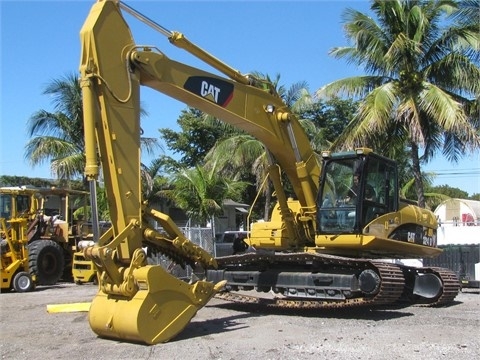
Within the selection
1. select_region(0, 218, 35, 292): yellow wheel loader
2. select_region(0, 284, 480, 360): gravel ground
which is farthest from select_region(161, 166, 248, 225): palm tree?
select_region(0, 284, 480, 360): gravel ground

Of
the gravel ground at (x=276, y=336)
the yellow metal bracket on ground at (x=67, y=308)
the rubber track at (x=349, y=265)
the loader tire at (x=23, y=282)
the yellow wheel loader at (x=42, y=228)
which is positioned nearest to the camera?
the gravel ground at (x=276, y=336)

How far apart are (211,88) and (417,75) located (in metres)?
10.5

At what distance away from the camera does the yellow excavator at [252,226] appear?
8367 mm

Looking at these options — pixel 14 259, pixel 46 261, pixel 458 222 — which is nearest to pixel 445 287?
pixel 14 259

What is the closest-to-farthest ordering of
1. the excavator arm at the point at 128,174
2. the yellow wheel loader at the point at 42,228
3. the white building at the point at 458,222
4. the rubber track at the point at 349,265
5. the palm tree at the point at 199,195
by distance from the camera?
the excavator arm at the point at 128,174 → the rubber track at the point at 349,265 → the yellow wheel loader at the point at 42,228 → the white building at the point at 458,222 → the palm tree at the point at 199,195

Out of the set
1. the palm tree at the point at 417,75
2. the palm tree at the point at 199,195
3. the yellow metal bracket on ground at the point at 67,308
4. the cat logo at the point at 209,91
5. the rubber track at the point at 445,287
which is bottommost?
the yellow metal bracket on ground at the point at 67,308

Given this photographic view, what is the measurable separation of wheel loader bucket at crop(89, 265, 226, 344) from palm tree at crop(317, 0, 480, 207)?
11506mm

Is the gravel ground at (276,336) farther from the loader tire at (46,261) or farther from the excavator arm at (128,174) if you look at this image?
the loader tire at (46,261)

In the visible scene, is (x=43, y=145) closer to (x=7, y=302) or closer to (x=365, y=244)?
(x=7, y=302)

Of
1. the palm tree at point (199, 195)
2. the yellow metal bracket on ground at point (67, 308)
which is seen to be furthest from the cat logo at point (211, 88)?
the palm tree at point (199, 195)

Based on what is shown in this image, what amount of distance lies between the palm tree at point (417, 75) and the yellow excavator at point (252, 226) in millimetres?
6026

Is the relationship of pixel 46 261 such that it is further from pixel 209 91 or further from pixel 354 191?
pixel 354 191

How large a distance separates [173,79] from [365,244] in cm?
429

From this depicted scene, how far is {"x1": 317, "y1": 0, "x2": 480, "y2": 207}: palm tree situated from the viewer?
59.6 feet
